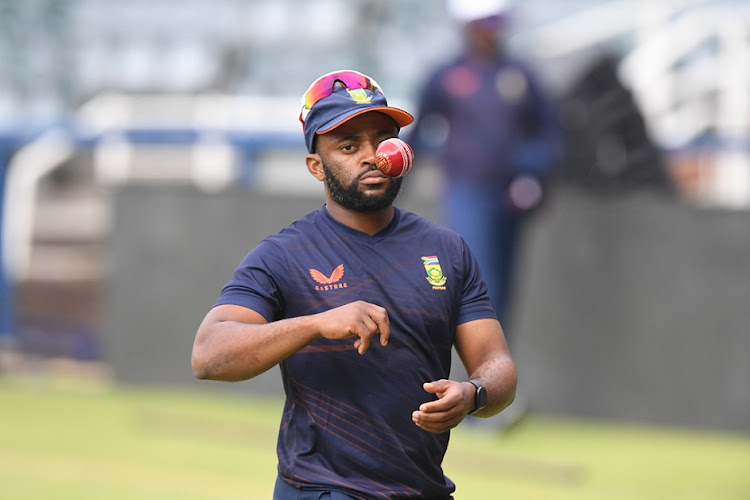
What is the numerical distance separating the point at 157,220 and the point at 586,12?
7.65 metres

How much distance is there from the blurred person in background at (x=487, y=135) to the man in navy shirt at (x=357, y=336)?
4489mm

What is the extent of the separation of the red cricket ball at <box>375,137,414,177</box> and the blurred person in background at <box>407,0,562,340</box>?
464 centimetres

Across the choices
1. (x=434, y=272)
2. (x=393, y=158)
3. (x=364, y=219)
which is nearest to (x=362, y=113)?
(x=393, y=158)

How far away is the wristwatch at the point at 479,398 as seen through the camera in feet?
9.99

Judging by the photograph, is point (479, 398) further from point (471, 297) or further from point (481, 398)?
point (471, 297)

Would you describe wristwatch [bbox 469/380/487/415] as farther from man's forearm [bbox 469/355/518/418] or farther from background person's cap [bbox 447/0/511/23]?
background person's cap [bbox 447/0/511/23]

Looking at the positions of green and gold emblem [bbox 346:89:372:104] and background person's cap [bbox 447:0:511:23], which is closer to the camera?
green and gold emblem [bbox 346:89:372:104]

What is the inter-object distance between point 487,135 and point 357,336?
4.78 metres

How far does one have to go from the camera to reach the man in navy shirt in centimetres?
311

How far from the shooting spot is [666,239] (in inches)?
338

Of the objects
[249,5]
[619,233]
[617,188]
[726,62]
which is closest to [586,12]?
[726,62]

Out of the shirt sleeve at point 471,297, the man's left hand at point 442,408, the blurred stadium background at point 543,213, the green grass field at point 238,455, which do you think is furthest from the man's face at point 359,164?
the blurred stadium background at point 543,213

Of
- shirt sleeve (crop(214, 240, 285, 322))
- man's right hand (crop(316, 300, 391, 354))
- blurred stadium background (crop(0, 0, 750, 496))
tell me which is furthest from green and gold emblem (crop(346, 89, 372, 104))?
blurred stadium background (crop(0, 0, 750, 496))

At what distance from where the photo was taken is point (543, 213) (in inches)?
339
